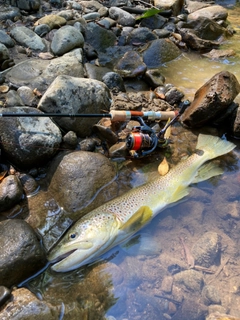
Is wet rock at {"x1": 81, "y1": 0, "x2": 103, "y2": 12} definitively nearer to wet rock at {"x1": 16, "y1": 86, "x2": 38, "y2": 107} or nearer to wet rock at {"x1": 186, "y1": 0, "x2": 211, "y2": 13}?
wet rock at {"x1": 186, "y1": 0, "x2": 211, "y2": 13}

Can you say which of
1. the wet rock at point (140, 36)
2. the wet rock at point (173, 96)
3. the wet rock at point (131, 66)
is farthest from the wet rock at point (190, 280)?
the wet rock at point (140, 36)

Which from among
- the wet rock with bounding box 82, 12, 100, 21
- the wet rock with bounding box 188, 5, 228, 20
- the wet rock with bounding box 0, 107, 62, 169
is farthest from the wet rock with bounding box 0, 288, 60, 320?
the wet rock with bounding box 188, 5, 228, 20

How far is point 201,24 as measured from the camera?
941 cm

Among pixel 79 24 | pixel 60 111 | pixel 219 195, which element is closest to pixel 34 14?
pixel 79 24

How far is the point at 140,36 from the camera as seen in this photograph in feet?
28.4

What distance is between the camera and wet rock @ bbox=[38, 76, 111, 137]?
5020 millimetres

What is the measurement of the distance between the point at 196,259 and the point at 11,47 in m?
6.21

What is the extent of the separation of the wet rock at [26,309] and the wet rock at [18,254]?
8.0 inches

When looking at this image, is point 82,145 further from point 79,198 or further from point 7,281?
point 7,281

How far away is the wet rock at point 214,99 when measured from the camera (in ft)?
17.1

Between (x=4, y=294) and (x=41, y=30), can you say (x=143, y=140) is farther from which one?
(x=41, y=30)

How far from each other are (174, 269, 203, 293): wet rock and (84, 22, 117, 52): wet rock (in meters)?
6.37

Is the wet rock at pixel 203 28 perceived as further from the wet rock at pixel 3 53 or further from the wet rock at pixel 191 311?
the wet rock at pixel 191 311

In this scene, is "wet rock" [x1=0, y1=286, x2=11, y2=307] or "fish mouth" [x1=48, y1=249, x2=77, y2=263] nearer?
"wet rock" [x1=0, y1=286, x2=11, y2=307]
